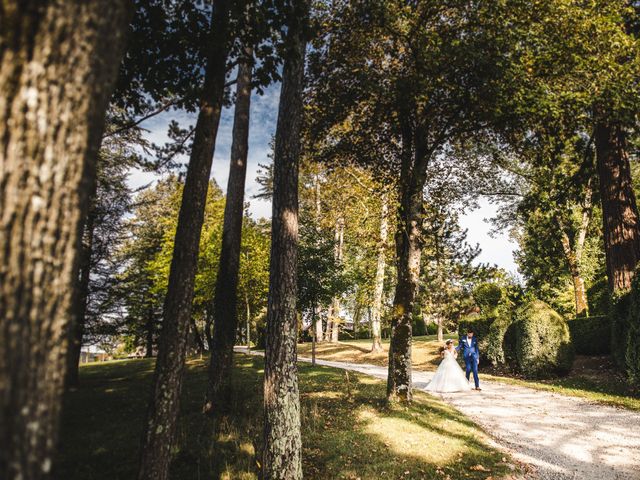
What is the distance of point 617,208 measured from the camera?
12.4 m

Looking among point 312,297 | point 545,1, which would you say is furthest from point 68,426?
point 545,1

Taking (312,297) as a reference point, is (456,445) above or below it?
below

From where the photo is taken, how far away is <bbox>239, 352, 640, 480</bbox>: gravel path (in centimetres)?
560

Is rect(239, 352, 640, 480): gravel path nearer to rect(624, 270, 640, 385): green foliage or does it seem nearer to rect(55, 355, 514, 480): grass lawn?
rect(55, 355, 514, 480): grass lawn

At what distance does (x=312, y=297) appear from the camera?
16.7m

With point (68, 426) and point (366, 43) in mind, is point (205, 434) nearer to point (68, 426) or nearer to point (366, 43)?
point (68, 426)

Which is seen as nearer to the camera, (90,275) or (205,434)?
(205,434)

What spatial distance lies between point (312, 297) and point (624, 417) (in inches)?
443

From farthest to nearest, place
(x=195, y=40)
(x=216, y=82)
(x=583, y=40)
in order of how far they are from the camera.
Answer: (x=583, y=40) < (x=195, y=40) < (x=216, y=82)

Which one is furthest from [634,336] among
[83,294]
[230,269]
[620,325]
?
[83,294]

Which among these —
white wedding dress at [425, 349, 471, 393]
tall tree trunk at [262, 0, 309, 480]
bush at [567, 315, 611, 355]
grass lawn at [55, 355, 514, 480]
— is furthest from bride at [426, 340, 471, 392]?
tall tree trunk at [262, 0, 309, 480]

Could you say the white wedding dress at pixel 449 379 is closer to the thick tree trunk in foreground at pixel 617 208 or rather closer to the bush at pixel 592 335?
the thick tree trunk in foreground at pixel 617 208

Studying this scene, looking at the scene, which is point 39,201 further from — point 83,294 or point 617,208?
point 617,208

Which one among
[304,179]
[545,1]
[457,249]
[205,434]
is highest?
[304,179]
